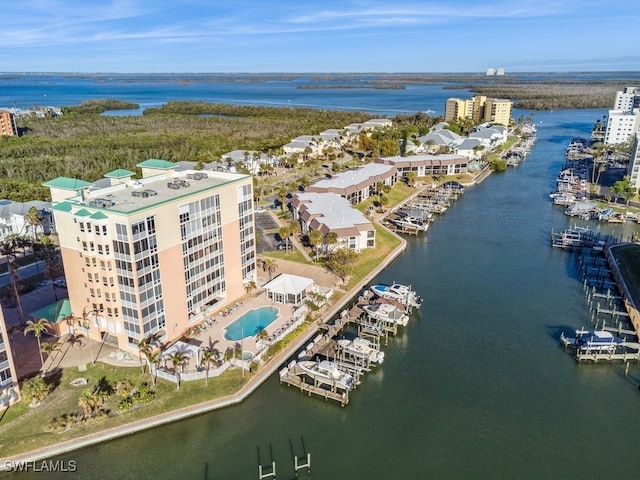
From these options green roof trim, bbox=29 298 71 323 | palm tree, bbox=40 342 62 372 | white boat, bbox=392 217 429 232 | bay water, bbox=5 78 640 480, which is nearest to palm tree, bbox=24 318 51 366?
palm tree, bbox=40 342 62 372

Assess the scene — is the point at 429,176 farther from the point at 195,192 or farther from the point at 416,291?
the point at 195,192

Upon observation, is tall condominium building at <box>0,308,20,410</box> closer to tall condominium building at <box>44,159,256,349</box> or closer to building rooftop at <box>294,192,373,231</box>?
tall condominium building at <box>44,159,256,349</box>

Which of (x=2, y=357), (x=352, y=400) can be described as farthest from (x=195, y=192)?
(x=352, y=400)

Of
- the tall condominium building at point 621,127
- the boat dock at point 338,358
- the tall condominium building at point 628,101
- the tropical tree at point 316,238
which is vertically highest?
the tall condominium building at point 628,101

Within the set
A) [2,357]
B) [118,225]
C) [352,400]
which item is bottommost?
[352,400]

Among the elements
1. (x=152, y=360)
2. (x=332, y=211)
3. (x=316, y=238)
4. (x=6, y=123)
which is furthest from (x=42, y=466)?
(x=6, y=123)

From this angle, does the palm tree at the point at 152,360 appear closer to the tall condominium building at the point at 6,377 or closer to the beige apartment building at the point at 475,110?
the tall condominium building at the point at 6,377

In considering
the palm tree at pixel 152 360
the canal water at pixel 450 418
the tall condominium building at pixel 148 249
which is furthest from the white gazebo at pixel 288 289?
the palm tree at pixel 152 360

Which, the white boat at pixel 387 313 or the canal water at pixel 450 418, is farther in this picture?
the white boat at pixel 387 313
